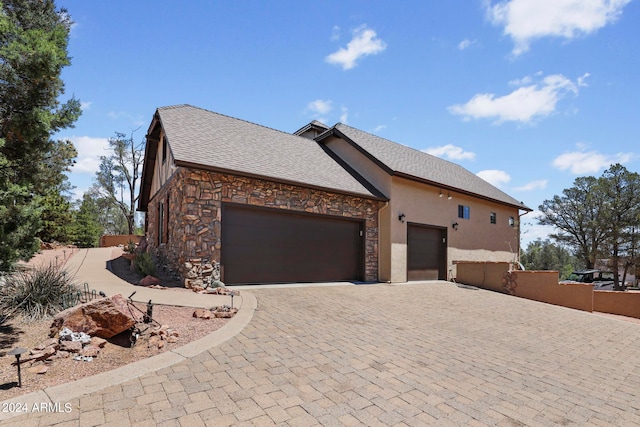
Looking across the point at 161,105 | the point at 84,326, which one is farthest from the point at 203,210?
the point at 161,105

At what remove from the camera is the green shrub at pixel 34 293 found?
16.9 ft

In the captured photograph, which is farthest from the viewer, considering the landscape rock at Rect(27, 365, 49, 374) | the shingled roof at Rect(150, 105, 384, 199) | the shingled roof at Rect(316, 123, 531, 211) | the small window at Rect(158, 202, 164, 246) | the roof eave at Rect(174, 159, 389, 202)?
the shingled roof at Rect(316, 123, 531, 211)

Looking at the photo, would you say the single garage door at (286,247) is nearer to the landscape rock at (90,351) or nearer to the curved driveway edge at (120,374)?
the curved driveway edge at (120,374)

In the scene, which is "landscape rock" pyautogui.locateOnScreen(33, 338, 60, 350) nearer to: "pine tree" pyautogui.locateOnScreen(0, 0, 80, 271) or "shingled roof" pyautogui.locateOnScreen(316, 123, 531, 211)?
"pine tree" pyautogui.locateOnScreen(0, 0, 80, 271)

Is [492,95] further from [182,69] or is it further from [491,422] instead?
[491,422]

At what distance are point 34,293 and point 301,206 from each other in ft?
21.3

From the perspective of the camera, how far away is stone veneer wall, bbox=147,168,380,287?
27.1ft

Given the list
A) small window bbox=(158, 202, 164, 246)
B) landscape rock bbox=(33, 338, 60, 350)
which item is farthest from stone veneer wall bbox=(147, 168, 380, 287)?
landscape rock bbox=(33, 338, 60, 350)

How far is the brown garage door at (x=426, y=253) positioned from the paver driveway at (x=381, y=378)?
5.85 m

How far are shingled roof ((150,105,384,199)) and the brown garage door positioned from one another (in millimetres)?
2440

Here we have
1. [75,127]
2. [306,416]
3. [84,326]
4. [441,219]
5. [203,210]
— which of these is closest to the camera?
[306,416]

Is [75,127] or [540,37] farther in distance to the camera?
[540,37]

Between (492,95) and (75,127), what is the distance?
11932 mm

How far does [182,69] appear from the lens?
1023cm
